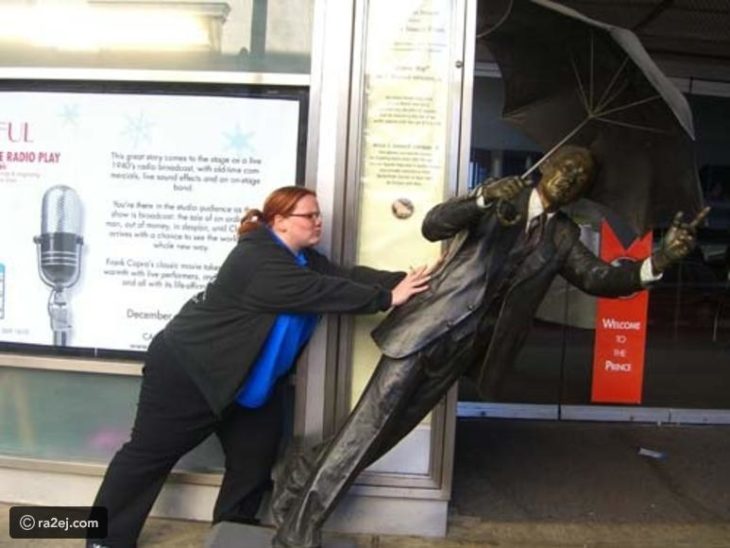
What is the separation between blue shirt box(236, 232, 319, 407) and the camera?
3.48 metres

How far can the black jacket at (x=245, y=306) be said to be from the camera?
3301 mm

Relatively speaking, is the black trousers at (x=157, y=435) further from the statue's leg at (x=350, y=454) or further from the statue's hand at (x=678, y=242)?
the statue's hand at (x=678, y=242)

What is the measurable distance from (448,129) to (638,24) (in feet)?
9.88

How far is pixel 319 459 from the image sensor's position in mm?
3463

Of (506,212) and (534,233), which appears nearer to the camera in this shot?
(506,212)

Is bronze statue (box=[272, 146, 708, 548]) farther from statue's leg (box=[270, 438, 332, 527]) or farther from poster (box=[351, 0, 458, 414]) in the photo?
poster (box=[351, 0, 458, 414])

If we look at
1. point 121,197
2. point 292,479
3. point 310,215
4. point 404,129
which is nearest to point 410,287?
point 310,215

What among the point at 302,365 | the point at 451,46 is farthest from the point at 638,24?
the point at 302,365

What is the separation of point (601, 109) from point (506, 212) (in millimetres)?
756

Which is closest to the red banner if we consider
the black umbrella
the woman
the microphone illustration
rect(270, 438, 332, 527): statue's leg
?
the black umbrella

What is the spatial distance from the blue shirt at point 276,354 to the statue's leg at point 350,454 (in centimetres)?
42

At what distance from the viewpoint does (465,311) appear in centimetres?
333

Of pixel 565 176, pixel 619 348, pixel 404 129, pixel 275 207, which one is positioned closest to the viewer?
pixel 565 176

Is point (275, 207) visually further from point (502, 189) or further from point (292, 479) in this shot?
point (292, 479)
